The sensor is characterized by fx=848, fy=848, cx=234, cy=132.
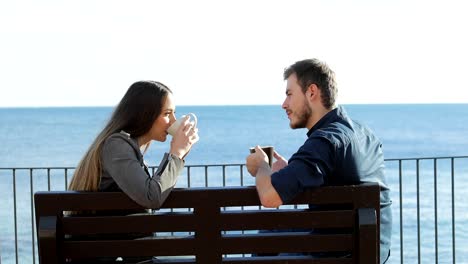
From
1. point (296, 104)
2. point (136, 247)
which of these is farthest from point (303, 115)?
point (136, 247)

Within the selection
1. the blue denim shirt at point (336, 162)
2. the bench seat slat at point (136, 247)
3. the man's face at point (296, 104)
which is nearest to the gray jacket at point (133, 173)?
the bench seat slat at point (136, 247)

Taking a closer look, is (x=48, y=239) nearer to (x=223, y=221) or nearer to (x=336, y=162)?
(x=223, y=221)

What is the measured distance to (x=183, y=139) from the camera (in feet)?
10.0

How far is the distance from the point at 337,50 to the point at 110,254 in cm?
4876

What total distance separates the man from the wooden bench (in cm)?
7

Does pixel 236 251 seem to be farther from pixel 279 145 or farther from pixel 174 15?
pixel 174 15

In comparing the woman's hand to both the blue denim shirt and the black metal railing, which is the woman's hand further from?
the black metal railing

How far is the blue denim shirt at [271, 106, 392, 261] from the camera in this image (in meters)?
2.81

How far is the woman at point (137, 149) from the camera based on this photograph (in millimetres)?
2797

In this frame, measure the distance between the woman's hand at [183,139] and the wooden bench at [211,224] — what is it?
0.27m

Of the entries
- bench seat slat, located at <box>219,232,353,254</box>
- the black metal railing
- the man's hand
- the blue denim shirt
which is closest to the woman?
bench seat slat, located at <box>219,232,353,254</box>

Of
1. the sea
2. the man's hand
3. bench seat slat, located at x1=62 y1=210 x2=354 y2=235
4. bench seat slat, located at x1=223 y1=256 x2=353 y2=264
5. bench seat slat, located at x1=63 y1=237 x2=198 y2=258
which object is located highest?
the man's hand

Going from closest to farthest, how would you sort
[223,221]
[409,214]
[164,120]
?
1. [223,221]
2. [164,120]
3. [409,214]

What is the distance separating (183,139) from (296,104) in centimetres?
50
